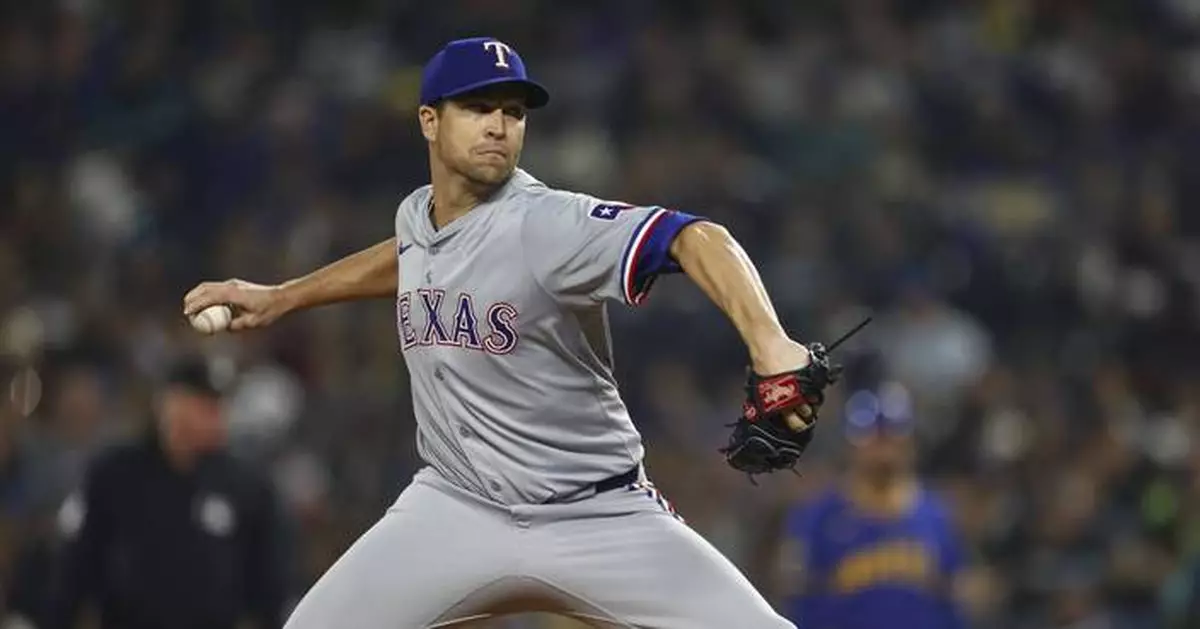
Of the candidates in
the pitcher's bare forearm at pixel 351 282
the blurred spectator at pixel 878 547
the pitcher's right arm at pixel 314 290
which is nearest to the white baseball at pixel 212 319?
the pitcher's right arm at pixel 314 290

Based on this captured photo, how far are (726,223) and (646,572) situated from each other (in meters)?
7.19

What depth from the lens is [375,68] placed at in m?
13.5

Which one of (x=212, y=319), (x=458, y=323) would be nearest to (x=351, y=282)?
(x=212, y=319)

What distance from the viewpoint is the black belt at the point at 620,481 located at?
5082 millimetres

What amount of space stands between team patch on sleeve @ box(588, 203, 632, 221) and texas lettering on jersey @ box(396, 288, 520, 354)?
1.07ft

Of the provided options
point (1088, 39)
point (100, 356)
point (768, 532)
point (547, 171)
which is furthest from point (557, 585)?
point (1088, 39)

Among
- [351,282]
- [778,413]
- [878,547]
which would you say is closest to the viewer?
[778,413]

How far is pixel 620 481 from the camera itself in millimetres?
5117

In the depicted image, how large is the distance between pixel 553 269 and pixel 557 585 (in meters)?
0.73

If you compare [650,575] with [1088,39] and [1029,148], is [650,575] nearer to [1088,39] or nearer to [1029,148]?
[1029,148]

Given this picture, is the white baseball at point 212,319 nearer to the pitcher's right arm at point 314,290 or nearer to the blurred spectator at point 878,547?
the pitcher's right arm at point 314,290

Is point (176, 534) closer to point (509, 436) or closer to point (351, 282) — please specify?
point (351, 282)

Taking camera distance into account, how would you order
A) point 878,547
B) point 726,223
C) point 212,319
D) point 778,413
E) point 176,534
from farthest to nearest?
point 726,223
point 878,547
point 176,534
point 212,319
point 778,413

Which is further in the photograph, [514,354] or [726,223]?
[726,223]
